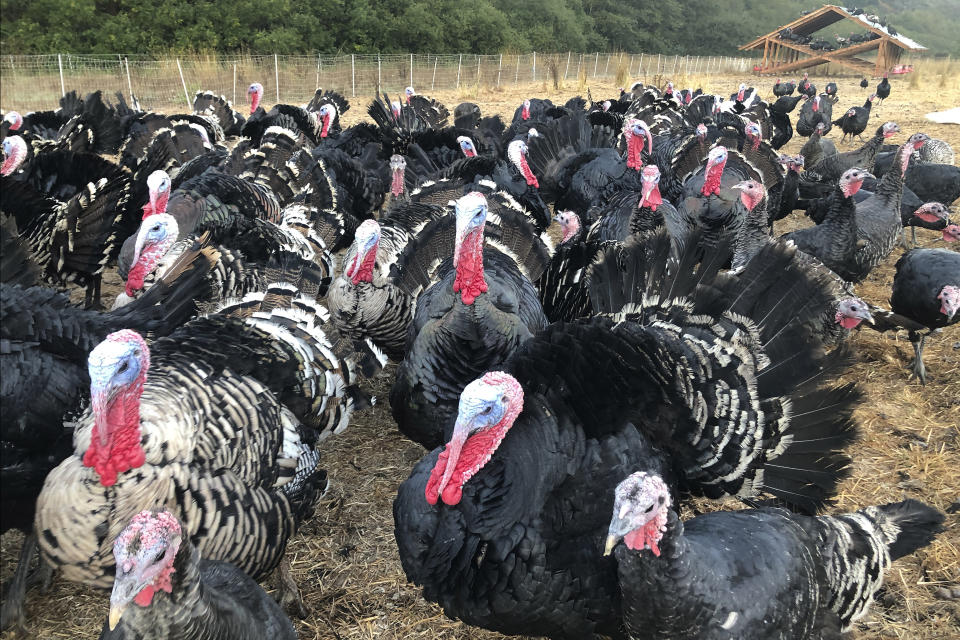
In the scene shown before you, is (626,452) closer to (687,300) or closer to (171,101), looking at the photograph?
(687,300)

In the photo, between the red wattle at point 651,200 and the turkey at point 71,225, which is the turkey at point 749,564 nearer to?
the red wattle at point 651,200

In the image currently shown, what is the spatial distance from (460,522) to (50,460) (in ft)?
5.21

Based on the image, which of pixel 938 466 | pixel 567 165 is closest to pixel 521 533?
pixel 938 466

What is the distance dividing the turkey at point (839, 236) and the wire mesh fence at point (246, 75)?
14994mm

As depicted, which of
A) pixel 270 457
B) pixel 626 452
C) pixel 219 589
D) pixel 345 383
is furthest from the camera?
pixel 345 383

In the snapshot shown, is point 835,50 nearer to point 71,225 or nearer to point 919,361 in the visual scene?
point 919,361

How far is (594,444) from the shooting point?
2164 millimetres

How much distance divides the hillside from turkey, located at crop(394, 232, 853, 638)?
25326 millimetres

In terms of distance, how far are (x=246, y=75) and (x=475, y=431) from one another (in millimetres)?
21148

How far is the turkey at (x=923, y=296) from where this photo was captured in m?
4.06

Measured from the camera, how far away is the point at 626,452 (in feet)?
7.14

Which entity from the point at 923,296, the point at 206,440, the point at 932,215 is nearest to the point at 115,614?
the point at 206,440

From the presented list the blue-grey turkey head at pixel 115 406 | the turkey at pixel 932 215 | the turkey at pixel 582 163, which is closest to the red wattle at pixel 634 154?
the turkey at pixel 582 163

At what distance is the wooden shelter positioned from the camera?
3027 cm
